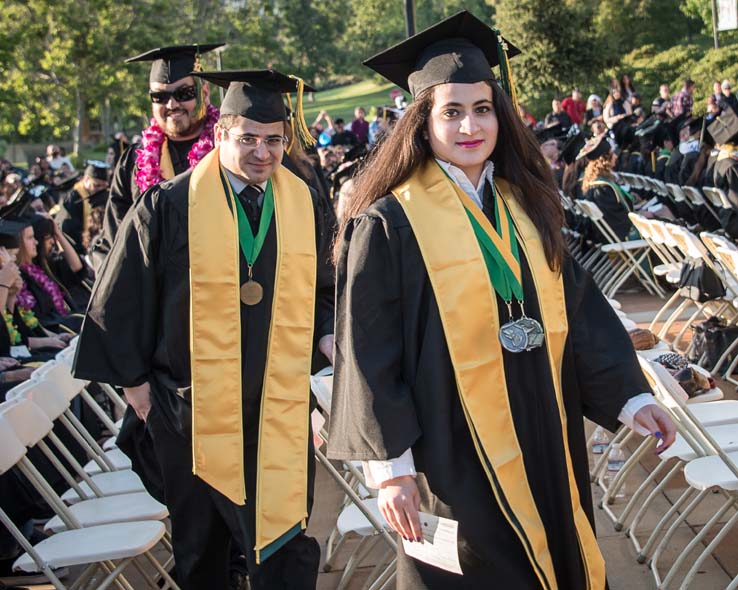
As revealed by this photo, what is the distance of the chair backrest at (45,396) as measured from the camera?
4.32 meters

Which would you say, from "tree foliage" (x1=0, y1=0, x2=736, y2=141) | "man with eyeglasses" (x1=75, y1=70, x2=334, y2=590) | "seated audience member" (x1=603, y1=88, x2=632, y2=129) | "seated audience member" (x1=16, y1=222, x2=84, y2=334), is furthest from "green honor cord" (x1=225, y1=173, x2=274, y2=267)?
"tree foliage" (x1=0, y1=0, x2=736, y2=141)

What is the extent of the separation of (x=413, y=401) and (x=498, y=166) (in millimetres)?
718

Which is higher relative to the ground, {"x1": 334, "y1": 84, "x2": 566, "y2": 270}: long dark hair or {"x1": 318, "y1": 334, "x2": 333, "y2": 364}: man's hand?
{"x1": 334, "y1": 84, "x2": 566, "y2": 270}: long dark hair

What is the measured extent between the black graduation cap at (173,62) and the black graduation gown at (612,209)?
6352mm

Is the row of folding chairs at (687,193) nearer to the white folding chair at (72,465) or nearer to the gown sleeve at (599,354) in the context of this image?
the white folding chair at (72,465)

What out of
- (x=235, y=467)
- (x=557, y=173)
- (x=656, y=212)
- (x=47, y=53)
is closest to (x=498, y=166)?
(x=235, y=467)

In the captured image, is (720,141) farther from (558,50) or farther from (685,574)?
(558,50)

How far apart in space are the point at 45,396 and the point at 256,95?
1.73 meters

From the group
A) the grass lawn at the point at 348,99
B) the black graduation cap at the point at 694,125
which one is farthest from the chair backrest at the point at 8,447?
the grass lawn at the point at 348,99

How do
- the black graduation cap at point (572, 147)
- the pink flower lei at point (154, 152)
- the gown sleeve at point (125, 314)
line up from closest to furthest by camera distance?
the gown sleeve at point (125, 314) → the pink flower lei at point (154, 152) → the black graduation cap at point (572, 147)

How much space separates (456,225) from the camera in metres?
2.61

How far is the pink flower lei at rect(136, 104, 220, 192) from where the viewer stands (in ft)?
14.0

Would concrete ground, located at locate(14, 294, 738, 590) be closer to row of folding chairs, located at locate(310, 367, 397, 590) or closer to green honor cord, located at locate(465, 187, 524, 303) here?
row of folding chairs, located at locate(310, 367, 397, 590)

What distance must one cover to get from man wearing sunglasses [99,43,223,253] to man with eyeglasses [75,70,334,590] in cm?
79
